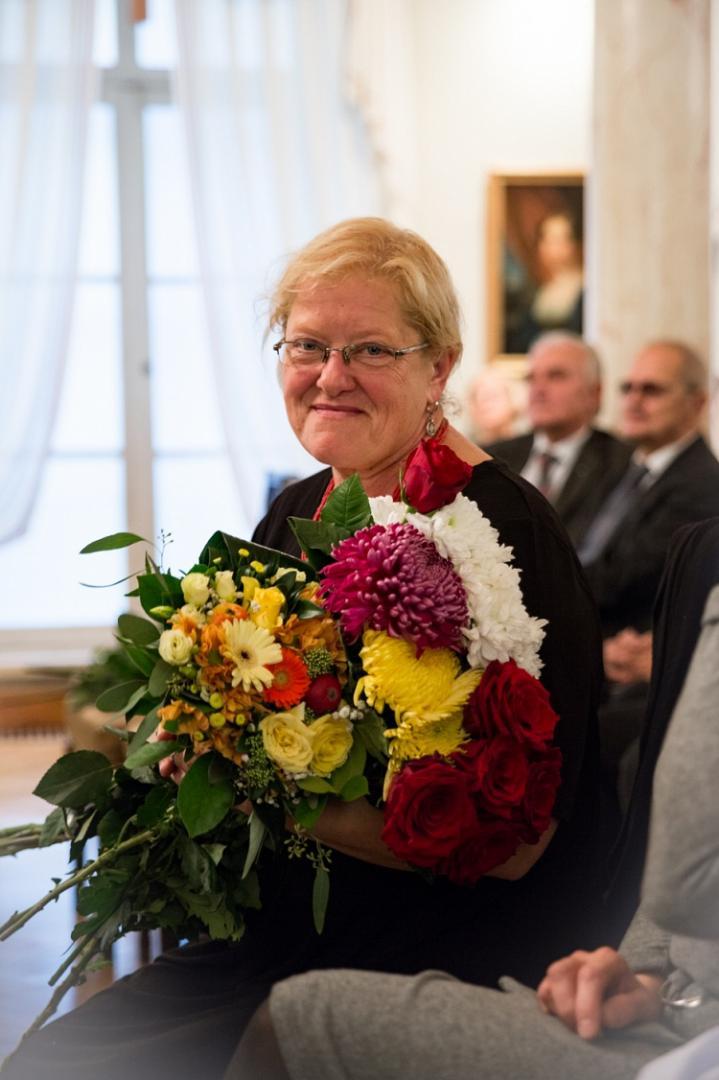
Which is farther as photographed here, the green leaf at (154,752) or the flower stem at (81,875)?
the flower stem at (81,875)

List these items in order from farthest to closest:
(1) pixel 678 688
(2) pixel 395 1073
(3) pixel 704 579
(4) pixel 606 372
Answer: (4) pixel 606 372 → (3) pixel 704 579 → (1) pixel 678 688 → (2) pixel 395 1073

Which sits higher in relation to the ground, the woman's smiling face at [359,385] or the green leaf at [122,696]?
the woman's smiling face at [359,385]

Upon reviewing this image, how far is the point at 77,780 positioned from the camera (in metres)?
1.96

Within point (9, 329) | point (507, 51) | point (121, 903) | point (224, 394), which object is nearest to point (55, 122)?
point (9, 329)

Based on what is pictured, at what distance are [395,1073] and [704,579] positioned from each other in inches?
29.1

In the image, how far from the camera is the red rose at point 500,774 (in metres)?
1.69

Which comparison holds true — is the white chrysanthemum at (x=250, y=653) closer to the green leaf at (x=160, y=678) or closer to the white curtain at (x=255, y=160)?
the green leaf at (x=160, y=678)

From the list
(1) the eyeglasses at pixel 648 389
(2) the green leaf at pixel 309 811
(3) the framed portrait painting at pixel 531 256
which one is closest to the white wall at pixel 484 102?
(3) the framed portrait painting at pixel 531 256

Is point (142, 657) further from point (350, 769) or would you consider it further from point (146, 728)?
point (350, 769)

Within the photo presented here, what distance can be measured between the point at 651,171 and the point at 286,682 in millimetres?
5140

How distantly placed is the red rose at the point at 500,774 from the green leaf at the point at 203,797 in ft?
1.06

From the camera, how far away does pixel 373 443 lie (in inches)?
90.0

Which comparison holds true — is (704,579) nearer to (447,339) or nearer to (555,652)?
(555,652)

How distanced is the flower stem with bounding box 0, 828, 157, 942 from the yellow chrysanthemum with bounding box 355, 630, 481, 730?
43 centimetres
